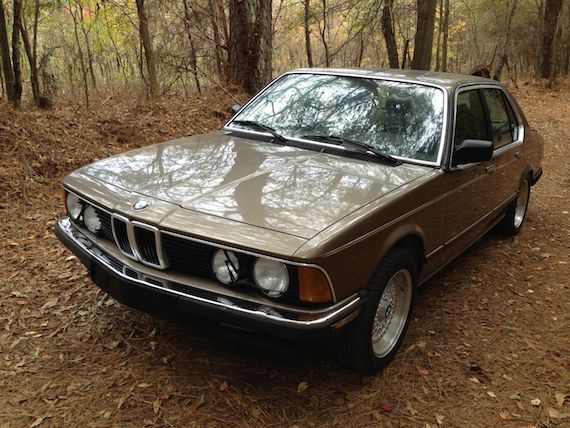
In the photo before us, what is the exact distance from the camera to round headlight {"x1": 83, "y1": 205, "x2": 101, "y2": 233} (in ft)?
10.1

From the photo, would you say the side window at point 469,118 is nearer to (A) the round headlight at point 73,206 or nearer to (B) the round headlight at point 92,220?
(B) the round headlight at point 92,220

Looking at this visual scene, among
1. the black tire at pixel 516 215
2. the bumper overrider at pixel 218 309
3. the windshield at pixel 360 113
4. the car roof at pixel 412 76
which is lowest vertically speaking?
the black tire at pixel 516 215

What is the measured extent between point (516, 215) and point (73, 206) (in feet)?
14.9

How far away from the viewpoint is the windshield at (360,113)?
3.50 meters

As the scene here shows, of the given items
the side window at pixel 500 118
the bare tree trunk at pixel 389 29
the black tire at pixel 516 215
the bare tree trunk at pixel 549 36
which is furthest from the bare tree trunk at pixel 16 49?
the bare tree trunk at pixel 549 36

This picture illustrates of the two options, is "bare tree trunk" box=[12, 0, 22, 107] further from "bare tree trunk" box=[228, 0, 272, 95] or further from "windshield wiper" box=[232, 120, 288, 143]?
"windshield wiper" box=[232, 120, 288, 143]

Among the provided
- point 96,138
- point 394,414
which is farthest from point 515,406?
point 96,138

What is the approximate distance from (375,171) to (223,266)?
123 centimetres

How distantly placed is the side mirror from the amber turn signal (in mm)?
1600

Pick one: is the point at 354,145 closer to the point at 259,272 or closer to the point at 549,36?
the point at 259,272

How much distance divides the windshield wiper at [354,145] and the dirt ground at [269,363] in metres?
1.27

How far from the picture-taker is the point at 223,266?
8.11 ft

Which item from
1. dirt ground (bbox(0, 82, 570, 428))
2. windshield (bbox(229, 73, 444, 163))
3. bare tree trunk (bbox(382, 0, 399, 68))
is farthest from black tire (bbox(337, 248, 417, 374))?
bare tree trunk (bbox(382, 0, 399, 68))

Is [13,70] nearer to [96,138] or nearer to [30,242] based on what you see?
[96,138]
